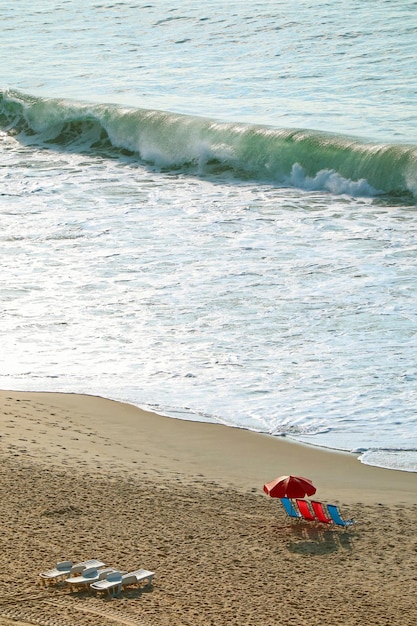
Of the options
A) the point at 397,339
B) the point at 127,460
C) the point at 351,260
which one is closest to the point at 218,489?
the point at 127,460

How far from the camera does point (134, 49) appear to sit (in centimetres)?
2583

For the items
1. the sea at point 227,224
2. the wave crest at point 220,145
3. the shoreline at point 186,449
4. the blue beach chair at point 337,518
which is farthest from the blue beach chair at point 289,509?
the wave crest at point 220,145

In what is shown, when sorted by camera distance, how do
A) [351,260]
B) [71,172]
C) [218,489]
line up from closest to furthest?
[218,489] → [351,260] → [71,172]

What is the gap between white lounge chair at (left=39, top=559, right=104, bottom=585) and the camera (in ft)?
14.3

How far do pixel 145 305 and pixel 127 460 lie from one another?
9.68ft

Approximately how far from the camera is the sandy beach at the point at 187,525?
4.25 m

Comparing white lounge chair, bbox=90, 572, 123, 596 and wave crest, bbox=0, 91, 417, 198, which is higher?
white lounge chair, bbox=90, 572, 123, 596

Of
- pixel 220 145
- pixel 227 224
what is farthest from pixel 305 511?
pixel 220 145

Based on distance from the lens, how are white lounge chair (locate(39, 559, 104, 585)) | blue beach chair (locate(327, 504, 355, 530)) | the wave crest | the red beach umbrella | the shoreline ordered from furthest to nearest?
1. the wave crest
2. the shoreline
3. the red beach umbrella
4. blue beach chair (locate(327, 504, 355, 530))
5. white lounge chair (locate(39, 559, 104, 585))

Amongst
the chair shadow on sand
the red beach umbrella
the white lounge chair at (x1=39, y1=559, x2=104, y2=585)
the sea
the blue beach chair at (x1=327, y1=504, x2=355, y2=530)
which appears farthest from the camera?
the sea

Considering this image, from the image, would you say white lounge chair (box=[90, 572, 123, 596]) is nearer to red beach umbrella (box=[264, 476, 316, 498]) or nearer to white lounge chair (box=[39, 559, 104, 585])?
white lounge chair (box=[39, 559, 104, 585])

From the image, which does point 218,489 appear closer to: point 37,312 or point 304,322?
point 304,322

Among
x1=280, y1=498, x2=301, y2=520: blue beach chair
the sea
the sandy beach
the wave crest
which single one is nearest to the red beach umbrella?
x1=280, y1=498, x2=301, y2=520: blue beach chair

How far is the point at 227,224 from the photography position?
11.9 meters
